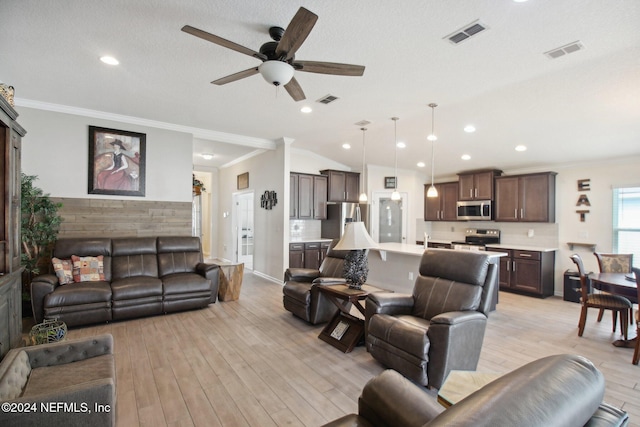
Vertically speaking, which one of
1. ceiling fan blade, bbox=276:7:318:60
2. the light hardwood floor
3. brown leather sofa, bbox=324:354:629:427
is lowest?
the light hardwood floor

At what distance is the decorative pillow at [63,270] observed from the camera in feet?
13.1

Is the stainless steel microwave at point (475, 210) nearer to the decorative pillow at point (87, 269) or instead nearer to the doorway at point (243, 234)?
the doorway at point (243, 234)

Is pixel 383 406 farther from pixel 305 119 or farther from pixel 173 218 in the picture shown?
pixel 173 218

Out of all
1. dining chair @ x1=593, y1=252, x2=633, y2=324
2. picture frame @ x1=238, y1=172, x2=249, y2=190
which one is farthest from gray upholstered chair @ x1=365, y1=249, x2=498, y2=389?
picture frame @ x1=238, y1=172, x2=249, y2=190

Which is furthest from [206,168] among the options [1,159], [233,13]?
[233,13]

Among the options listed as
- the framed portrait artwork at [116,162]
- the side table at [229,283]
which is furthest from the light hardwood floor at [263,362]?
the framed portrait artwork at [116,162]

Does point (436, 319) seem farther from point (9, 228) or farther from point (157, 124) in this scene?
point (157, 124)

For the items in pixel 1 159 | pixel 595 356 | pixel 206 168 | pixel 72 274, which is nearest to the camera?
pixel 1 159

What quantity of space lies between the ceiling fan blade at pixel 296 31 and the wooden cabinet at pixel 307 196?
4533 millimetres

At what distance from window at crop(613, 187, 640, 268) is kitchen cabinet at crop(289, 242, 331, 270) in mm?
5063

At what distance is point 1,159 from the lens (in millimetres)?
2781

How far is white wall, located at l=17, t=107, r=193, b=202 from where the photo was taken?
443cm

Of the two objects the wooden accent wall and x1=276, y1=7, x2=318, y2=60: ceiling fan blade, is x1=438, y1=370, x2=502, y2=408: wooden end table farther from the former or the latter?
the wooden accent wall

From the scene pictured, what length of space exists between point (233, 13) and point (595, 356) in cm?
463
